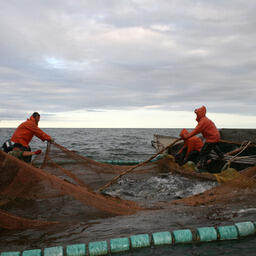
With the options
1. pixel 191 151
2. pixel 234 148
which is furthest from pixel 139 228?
pixel 234 148

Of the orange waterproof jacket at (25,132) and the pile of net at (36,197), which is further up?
the orange waterproof jacket at (25,132)

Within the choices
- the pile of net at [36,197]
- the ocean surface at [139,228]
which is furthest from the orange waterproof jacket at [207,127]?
the pile of net at [36,197]

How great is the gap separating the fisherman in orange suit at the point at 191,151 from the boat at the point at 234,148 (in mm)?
530

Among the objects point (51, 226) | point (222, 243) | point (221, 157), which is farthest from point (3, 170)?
point (221, 157)

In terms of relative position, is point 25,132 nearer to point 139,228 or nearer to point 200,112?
point 139,228

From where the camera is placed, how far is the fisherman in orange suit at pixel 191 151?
885cm

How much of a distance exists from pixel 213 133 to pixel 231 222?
4.40 m

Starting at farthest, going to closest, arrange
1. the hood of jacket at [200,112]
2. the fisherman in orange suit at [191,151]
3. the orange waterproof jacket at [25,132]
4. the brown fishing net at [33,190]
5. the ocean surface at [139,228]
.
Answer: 1. the fisherman in orange suit at [191,151]
2. the hood of jacket at [200,112]
3. the orange waterproof jacket at [25,132]
4. the brown fishing net at [33,190]
5. the ocean surface at [139,228]

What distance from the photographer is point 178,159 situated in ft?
31.1

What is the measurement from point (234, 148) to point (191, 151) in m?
2.93

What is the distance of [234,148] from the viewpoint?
10.9m

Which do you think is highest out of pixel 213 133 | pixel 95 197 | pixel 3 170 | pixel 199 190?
pixel 213 133

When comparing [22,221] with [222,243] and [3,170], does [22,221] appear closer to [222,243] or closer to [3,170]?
[3,170]

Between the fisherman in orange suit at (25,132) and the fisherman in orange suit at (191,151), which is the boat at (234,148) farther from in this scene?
the fisherman in orange suit at (25,132)
